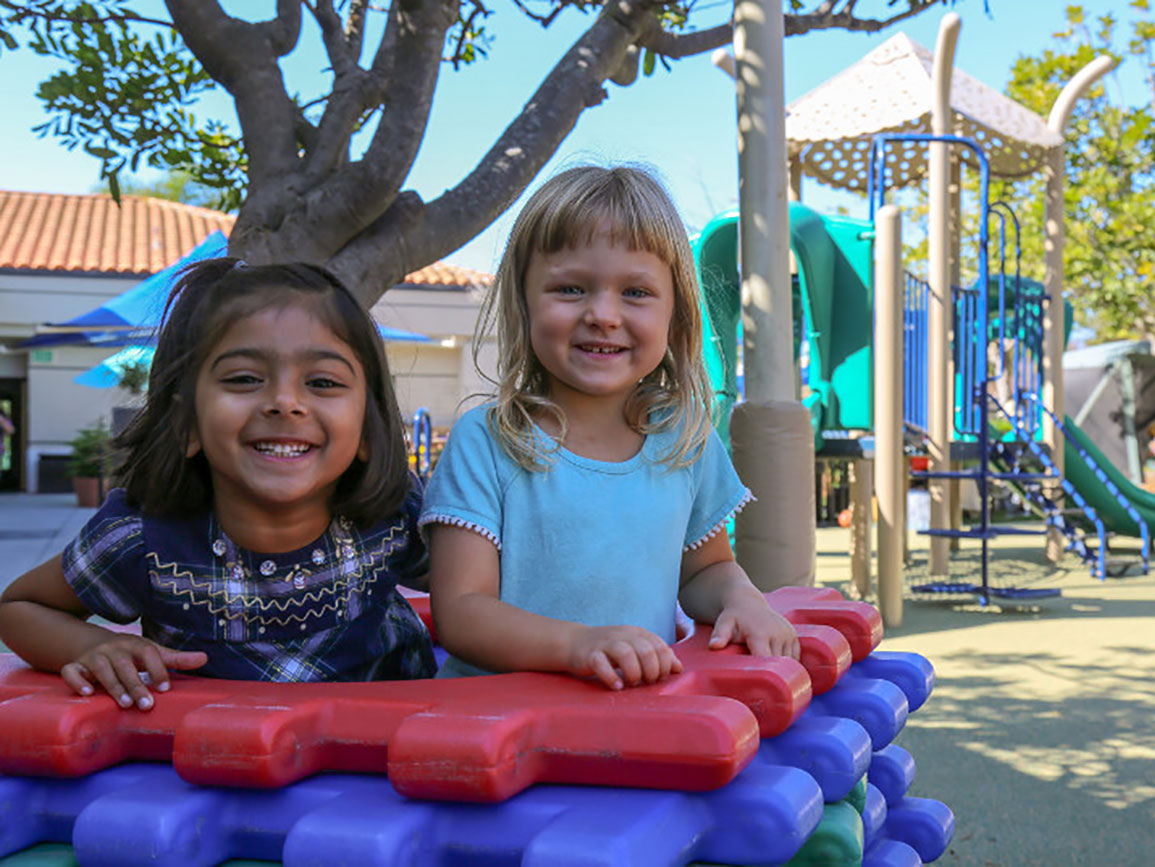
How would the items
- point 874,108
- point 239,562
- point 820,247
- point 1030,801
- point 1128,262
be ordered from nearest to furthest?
point 239,562, point 1030,801, point 820,247, point 874,108, point 1128,262

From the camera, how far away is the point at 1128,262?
16.0 meters

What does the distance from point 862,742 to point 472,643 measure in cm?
54

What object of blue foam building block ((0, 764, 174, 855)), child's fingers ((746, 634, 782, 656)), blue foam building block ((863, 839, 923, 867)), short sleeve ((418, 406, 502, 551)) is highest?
short sleeve ((418, 406, 502, 551))

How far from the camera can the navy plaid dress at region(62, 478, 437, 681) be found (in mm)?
1720

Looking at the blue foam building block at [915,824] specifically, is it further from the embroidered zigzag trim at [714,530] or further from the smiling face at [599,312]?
the smiling face at [599,312]

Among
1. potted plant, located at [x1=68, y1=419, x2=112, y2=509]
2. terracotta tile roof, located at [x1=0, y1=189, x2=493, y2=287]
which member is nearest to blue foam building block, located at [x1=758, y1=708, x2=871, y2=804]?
potted plant, located at [x1=68, y1=419, x2=112, y2=509]

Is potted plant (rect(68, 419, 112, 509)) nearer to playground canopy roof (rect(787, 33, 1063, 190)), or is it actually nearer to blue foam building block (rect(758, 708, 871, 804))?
playground canopy roof (rect(787, 33, 1063, 190))

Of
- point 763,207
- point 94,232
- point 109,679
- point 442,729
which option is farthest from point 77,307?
point 442,729

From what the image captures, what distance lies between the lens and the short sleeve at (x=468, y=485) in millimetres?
1739

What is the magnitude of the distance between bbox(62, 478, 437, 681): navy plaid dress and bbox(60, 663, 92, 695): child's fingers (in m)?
0.19

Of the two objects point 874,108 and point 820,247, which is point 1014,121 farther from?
point 820,247

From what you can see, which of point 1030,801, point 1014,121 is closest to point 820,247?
point 1014,121

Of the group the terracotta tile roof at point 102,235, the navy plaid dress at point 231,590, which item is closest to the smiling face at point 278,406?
the navy plaid dress at point 231,590

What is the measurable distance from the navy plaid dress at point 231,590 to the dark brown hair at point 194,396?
0.15ft
